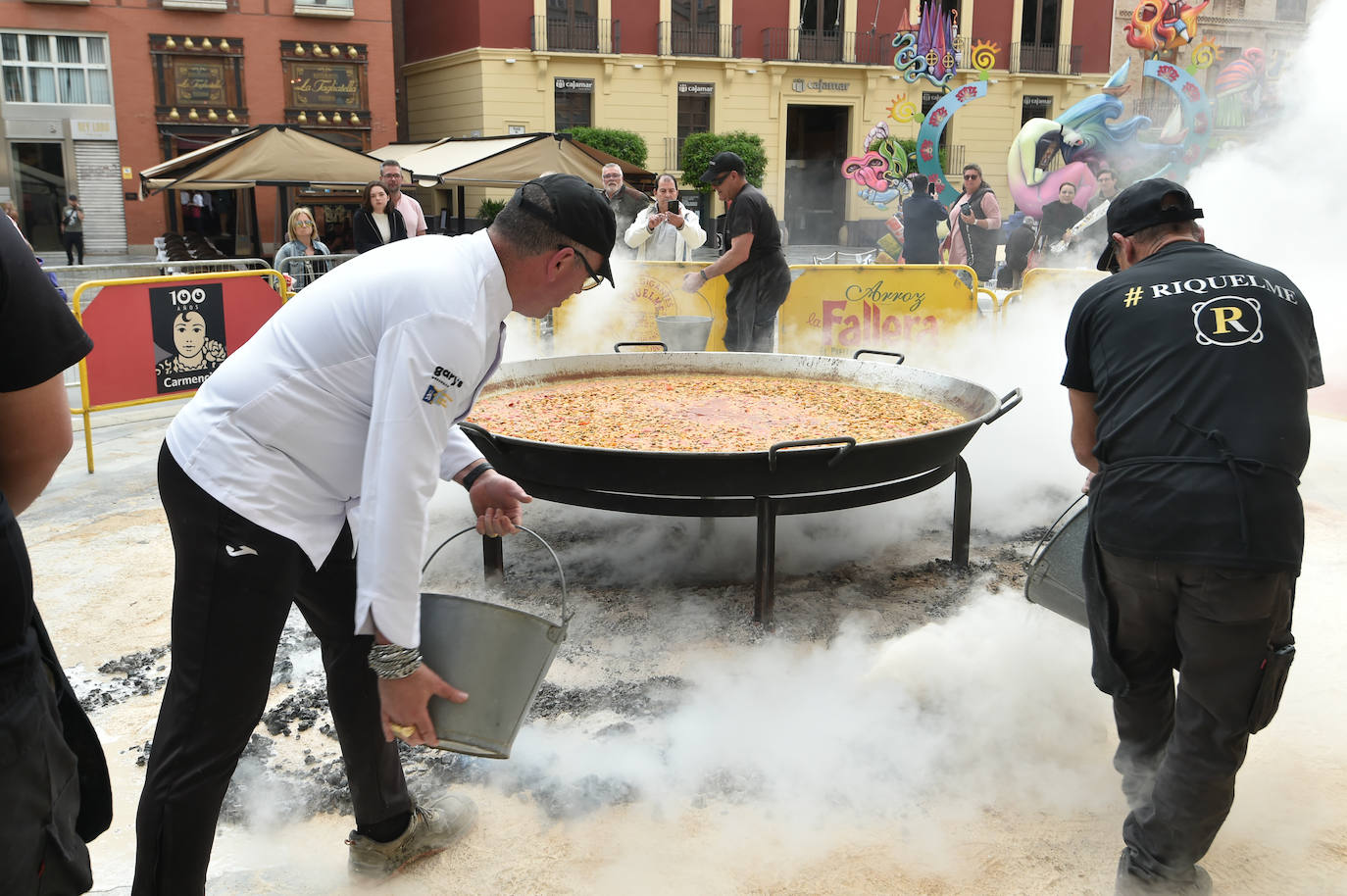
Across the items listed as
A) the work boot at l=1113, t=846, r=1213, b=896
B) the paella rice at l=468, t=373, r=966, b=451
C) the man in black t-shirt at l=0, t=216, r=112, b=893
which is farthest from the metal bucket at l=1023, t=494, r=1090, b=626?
the man in black t-shirt at l=0, t=216, r=112, b=893

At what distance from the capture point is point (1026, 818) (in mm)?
2945

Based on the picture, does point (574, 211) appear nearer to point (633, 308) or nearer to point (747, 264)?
point (747, 264)

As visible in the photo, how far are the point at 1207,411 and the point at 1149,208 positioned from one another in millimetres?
592

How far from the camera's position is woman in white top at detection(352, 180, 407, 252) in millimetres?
9586

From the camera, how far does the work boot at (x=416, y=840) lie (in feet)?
8.93

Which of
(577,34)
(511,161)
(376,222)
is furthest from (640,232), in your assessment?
(577,34)

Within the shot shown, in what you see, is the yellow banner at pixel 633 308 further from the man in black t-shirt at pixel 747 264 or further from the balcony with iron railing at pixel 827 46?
the balcony with iron railing at pixel 827 46

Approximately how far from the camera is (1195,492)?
7.75 feet

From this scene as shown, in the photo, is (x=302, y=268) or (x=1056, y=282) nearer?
(x=1056, y=282)

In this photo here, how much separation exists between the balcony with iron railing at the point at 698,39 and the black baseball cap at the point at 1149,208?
33309mm

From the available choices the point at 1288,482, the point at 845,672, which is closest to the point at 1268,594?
the point at 1288,482

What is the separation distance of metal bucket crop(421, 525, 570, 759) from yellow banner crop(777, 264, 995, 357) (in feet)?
23.9

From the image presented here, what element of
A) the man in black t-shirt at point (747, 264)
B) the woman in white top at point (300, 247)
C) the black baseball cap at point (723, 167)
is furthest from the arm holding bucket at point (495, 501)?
the woman in white top at point (300, 247)

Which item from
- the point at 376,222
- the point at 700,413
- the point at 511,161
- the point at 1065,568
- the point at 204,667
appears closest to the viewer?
the point at 204,667
